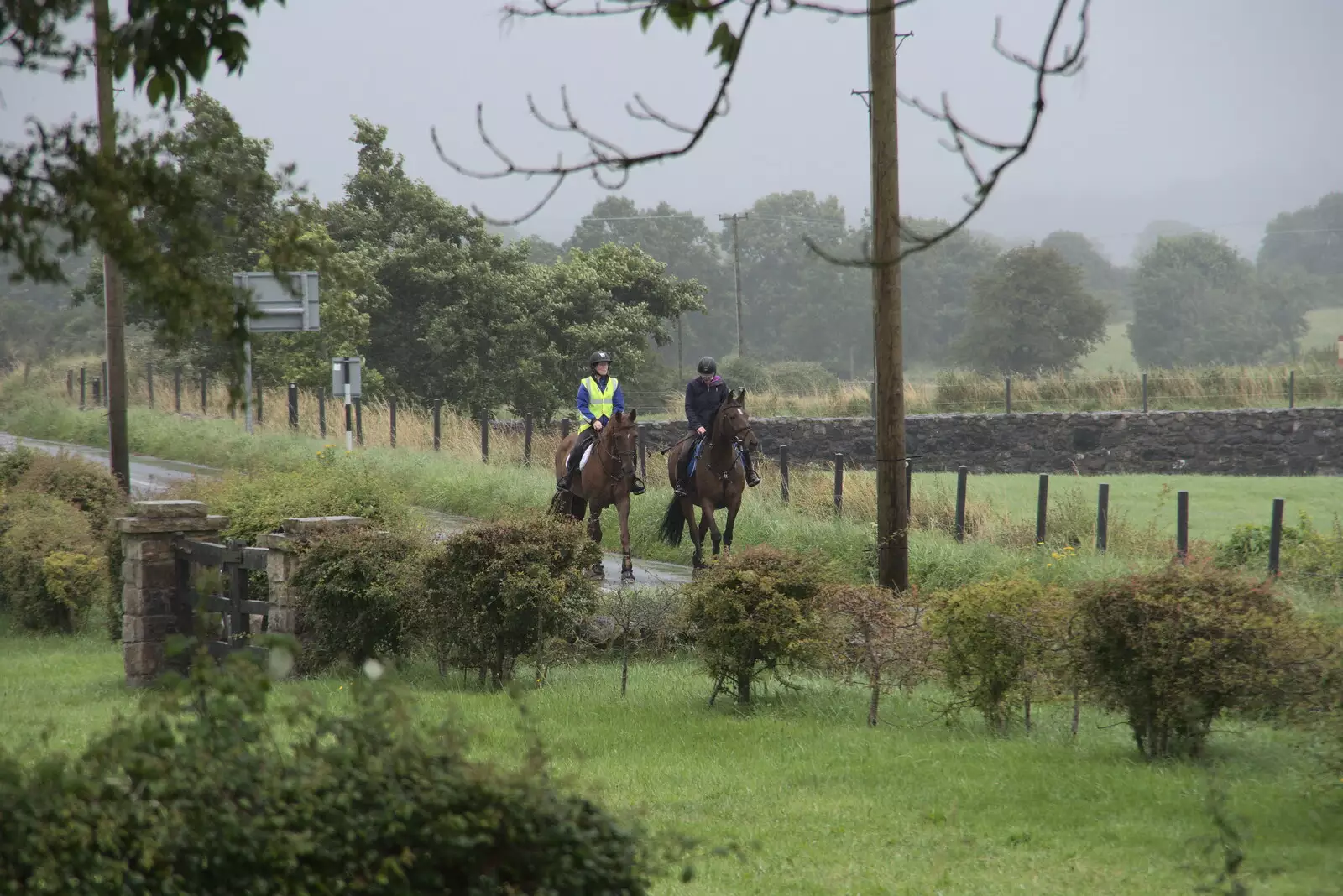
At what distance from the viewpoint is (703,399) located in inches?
700

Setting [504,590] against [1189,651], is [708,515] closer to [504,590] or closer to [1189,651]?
[504,590]

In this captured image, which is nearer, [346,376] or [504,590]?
[504,590]

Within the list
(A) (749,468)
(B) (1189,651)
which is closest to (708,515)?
(A) (749,468)

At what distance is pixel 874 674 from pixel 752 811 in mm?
2516

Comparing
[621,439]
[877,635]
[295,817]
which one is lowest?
[877,635]

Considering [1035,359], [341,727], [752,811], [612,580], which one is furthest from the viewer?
[1035,359]

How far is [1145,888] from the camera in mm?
6082

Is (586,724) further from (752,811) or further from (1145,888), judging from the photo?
(1145,888)

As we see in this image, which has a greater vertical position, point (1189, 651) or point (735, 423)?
point (735, 423)

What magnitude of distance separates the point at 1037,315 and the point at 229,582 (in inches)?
2728

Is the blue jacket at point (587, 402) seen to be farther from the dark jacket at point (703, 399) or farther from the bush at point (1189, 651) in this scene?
the bush at point (1189, 651)

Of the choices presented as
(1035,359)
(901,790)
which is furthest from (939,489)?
(1035,359)

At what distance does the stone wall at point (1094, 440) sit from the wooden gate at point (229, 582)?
22939 millimetres

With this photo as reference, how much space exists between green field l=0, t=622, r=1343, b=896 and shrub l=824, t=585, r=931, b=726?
0.34 m
